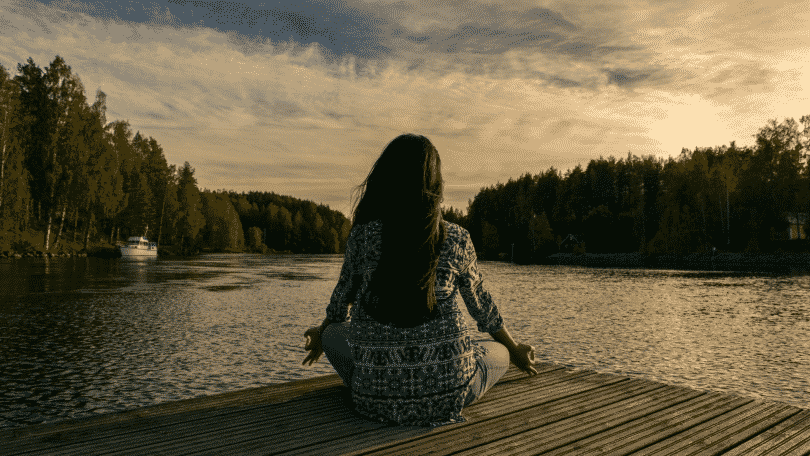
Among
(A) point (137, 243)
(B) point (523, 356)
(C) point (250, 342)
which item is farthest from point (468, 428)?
(A) point (137, 243)

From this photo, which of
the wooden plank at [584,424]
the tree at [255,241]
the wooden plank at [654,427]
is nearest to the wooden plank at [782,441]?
the wooden plank at [654,427]

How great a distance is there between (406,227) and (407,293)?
395 mm

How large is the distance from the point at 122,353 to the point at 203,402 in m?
6.55

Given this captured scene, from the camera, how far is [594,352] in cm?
1031

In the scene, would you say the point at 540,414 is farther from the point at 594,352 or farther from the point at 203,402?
the point at 594,352

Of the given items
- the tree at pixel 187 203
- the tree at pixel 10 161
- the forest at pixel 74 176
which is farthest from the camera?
the tree at pixel 187 203

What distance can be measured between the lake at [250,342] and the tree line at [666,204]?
45.1 m

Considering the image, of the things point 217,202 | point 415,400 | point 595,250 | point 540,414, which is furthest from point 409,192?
point 217,202

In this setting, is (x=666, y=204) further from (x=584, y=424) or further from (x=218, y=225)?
(x=218, y=225)

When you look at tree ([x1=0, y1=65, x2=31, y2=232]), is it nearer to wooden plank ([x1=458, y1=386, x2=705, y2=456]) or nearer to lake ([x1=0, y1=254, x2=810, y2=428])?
lake ([x1=0, y1=254, x2=810, y2=428])

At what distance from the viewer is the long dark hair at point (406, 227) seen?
10.1 feet

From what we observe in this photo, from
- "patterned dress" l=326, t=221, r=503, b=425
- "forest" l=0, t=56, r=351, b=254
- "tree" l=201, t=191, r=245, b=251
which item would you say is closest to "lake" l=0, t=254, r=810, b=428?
"patterned dress" l=326, t=221, r=503, b=425

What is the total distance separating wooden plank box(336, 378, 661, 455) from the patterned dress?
0.62 feet

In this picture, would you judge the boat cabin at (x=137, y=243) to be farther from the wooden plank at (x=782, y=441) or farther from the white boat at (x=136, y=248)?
the wooden plank at (x=782, y=441)
